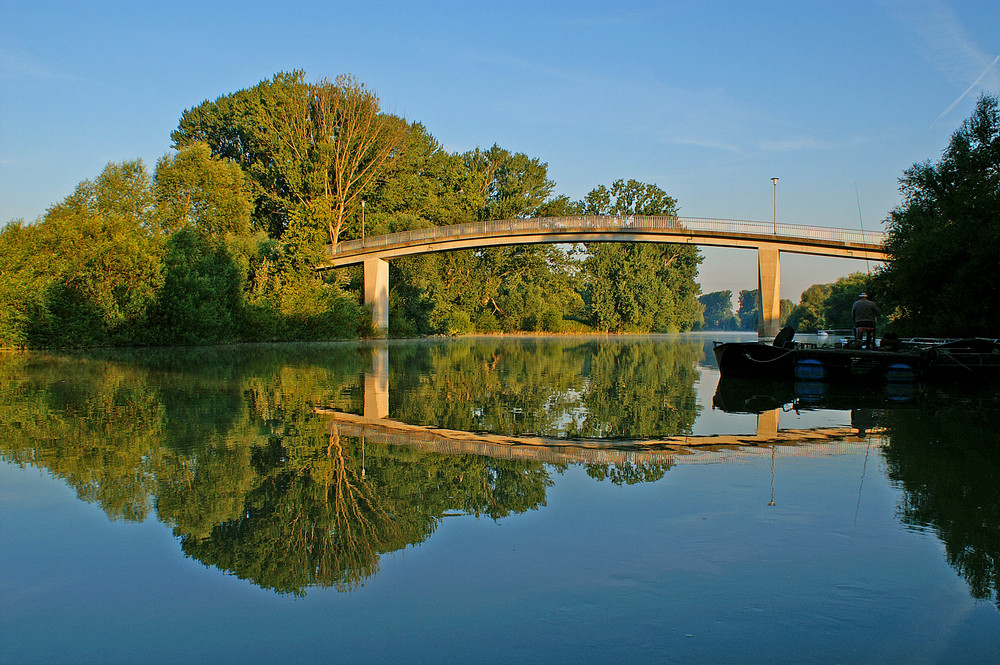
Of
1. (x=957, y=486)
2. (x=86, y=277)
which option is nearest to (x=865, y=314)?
(x=957, y=486)

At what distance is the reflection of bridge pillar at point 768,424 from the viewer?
864 cm

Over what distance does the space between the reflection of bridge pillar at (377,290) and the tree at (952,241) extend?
28120 millimetres

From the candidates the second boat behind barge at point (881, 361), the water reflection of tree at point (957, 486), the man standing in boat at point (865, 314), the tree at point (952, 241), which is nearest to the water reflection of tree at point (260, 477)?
the water reflection of tree at point (957, 486)

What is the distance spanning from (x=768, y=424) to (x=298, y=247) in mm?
35828

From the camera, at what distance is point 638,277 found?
→ 259 ft

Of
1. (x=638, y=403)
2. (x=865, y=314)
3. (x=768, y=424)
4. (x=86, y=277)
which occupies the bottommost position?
(x=768, y=424)

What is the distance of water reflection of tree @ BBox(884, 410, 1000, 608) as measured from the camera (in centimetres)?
392

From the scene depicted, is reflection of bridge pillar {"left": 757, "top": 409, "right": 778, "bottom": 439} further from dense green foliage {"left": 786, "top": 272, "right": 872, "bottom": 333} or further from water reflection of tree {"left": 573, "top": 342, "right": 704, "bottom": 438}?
dense green foliage {"left": 786, "top": 272, "right": 872, "bottom": 333}

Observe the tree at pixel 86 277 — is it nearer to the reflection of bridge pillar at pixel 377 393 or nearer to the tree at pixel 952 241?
the reflection of bridge pillar at pixel 377 393

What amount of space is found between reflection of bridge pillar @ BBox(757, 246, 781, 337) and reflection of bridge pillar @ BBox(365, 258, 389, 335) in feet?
76.3

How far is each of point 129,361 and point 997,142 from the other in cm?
3365

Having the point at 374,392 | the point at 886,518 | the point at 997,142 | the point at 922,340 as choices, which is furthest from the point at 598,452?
the point at 997,142

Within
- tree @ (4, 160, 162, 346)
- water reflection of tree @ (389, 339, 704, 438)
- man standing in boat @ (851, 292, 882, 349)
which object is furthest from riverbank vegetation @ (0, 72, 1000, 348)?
water reflection of tree @ (389, 339, 704, 438)

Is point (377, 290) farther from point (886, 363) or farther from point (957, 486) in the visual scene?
point (957, 486)
